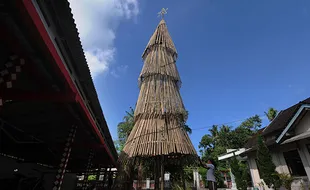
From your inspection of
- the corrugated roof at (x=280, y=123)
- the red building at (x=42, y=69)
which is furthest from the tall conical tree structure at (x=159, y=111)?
the corrugated roof at (x=280, y=123)

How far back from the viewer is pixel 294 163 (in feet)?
27.8

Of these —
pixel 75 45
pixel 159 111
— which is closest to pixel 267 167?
pixel 159 111

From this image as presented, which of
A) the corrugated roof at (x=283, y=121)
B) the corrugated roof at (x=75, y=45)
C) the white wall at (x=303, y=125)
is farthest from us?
the corrugated roof at (x=283, y=121)

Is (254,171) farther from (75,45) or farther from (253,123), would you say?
(253,123)

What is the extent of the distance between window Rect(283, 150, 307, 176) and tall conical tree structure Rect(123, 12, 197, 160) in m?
5.55

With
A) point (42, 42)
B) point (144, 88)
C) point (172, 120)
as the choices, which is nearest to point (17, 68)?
point (42, 42)

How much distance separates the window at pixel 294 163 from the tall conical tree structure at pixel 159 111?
5.55 metres

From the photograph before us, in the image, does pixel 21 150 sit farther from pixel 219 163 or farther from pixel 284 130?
pixel 219 163

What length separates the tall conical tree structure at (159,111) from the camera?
6.34 meters

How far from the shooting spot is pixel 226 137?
1080 inches

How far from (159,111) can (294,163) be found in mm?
7245

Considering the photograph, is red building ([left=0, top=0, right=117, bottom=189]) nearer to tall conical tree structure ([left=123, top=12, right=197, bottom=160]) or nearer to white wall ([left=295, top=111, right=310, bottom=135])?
tall conical tree structure ([left=123, top=12, right=197, bottom=160])

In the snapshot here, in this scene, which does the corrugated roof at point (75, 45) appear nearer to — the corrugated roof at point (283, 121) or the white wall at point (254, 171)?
the corrugated roof at point (283, 121)

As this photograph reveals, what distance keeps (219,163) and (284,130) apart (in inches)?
683
